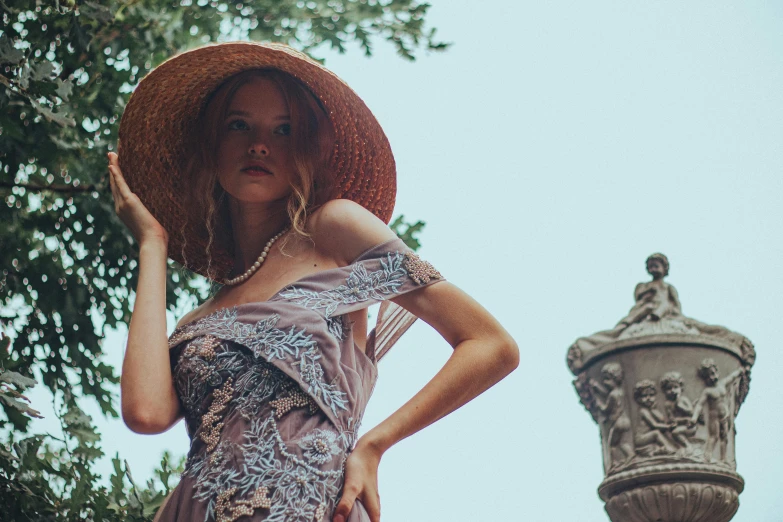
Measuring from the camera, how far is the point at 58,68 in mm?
3977

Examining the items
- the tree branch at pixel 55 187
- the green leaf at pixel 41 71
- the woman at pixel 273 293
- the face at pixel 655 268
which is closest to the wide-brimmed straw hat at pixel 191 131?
the woman at pixel 273 293

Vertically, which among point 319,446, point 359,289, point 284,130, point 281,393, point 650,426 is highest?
point 650,426

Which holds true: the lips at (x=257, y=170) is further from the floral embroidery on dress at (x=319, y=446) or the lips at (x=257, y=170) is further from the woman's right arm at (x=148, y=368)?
the floral embroidery on dress at (x=319, y=446)

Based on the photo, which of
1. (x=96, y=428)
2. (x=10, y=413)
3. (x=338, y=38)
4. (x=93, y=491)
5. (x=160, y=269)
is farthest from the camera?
(x=338, y=38)

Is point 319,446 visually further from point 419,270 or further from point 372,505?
point 419,270

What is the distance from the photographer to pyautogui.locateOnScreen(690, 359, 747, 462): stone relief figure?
5184 millimetres

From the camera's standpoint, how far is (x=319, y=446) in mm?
1756

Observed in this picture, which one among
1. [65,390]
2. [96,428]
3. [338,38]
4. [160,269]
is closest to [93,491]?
[96,428]

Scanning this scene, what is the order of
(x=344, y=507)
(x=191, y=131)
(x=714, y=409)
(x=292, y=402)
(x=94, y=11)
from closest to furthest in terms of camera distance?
1. (x=344, y=507)
2. (x=292, y=402)
3. (x=191, y=131)
4. (x=94, y=11)
5. (x=714, y=409)

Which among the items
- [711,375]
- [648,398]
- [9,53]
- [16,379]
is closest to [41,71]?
[9,53]

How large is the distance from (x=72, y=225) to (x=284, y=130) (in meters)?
2.04

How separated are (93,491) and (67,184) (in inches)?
46.5

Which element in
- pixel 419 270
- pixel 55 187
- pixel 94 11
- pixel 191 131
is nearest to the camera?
pixel 419 270

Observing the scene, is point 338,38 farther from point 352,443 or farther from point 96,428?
point 352,443
